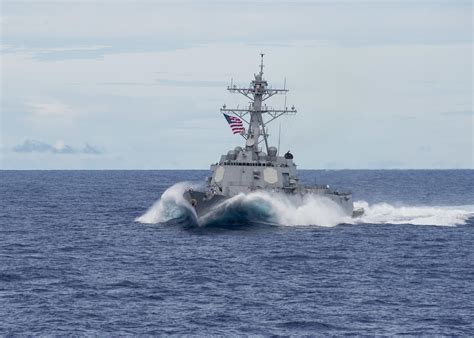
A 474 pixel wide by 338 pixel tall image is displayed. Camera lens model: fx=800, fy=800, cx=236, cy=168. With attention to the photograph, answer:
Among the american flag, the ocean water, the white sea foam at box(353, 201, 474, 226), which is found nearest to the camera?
the ocean water

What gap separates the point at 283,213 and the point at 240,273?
19476 mm

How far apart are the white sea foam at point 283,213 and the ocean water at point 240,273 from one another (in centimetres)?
12

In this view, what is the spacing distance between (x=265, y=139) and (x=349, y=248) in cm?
1740

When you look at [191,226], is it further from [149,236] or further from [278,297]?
[278,297]

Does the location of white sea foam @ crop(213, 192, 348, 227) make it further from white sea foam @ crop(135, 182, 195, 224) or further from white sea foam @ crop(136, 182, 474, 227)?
Result: white sea foam @ crop(135, 182, 195, 224)

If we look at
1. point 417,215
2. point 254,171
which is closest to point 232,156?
point 254,171

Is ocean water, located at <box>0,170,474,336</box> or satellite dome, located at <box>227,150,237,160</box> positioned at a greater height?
satellite dome, located at <box>227,150,237,160</box>

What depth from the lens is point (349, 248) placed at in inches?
2055

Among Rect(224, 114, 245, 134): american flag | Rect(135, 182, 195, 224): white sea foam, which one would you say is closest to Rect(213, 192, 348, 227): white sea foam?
Rect(224, 114, 245, 134): american flag

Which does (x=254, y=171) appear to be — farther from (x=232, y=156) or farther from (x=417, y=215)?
(x=417, y=215)

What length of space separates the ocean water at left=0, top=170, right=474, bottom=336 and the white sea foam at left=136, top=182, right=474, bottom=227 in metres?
0.12

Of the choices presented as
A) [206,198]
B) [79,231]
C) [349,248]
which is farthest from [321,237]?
[79,231]

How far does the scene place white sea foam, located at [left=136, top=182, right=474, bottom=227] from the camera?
196 ft

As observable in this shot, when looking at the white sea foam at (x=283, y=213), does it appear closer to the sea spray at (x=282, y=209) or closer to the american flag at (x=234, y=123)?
the sea spray at (x=282, y=209)
